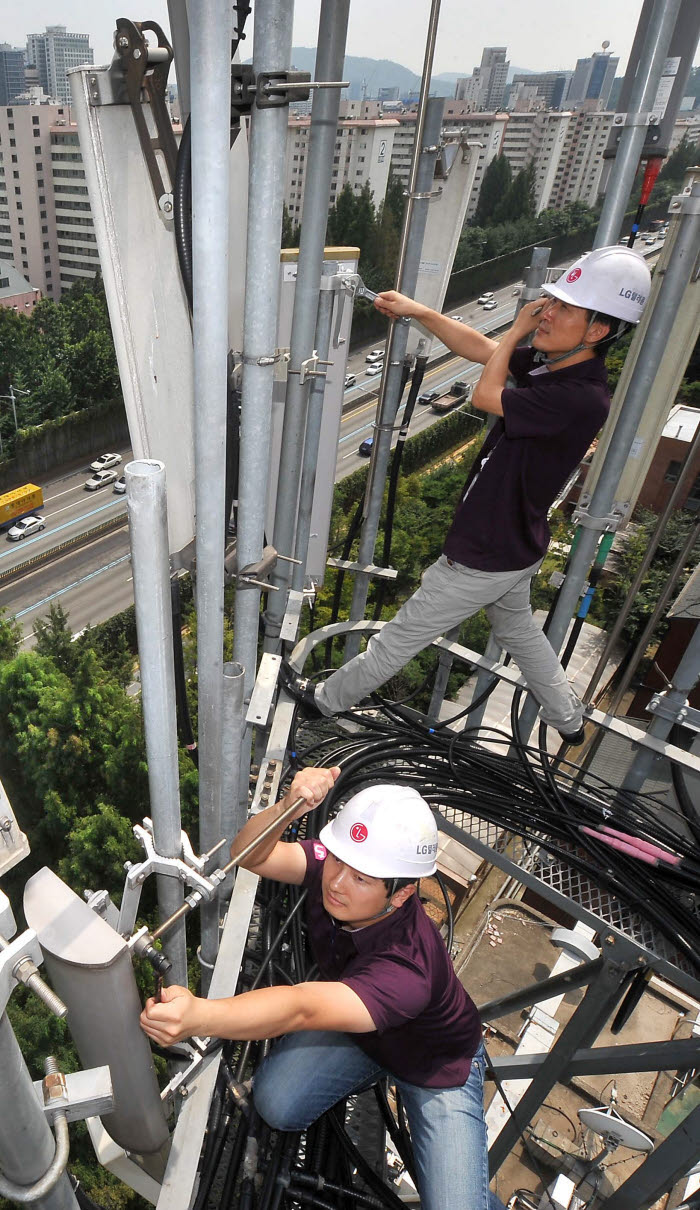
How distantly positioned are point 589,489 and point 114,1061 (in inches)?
103

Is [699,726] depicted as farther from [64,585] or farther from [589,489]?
[64,585]

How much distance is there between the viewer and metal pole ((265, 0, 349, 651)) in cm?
235

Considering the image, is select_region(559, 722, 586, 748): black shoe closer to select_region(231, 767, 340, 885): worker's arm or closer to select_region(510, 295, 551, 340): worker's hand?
select_region(231, 767, 340, 885): worker's arm

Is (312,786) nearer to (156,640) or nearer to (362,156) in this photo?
(156,640)

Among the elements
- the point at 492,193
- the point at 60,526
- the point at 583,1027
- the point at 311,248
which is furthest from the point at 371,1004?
the point at 492,193

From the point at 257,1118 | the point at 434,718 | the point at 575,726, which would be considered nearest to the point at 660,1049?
the point at 575,726

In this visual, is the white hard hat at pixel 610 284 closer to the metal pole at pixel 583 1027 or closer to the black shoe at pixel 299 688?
the black shoe at pixel 299 688

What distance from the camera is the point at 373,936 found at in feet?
6.47

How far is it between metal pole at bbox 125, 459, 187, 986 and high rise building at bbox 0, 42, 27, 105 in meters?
56.2

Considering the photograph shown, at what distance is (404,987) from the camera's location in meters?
1.80

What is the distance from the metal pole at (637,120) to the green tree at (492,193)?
90.2ft

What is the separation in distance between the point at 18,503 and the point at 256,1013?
1784 cm

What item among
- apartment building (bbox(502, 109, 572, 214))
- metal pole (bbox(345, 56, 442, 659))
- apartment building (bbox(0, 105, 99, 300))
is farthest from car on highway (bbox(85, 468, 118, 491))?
apartment building (bbox(502, 109, 572, 214))

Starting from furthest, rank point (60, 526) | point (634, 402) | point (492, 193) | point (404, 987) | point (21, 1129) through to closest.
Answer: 1. point (492, 193)
2. point (60, 526)
3. point (634, 402)
4. point (404, 987)
5. point (21, 1129)
